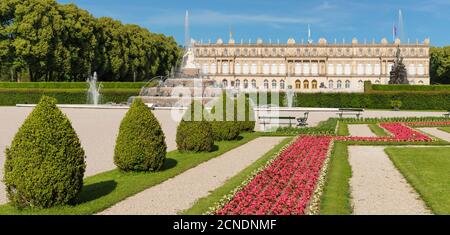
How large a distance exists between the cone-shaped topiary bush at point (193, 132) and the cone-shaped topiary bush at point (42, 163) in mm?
5485

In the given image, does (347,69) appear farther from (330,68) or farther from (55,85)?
(55,85)

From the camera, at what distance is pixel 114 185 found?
8297 millimetres

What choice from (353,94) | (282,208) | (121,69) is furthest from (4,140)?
(121,69)

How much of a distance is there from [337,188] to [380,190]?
68cm

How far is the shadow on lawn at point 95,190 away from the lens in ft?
24.1

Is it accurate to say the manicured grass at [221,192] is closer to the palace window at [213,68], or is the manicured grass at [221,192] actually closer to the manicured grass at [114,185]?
the manicured grass at [114,185]

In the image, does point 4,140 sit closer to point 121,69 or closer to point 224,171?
A: point 224,171

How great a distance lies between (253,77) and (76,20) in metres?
49.4

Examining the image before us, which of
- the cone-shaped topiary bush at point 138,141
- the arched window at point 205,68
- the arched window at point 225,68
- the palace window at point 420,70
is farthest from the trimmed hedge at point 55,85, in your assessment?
the palace window at point 420,70

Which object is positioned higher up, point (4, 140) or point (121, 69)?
point (121, 69)

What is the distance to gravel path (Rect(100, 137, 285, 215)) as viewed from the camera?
22.1 feet

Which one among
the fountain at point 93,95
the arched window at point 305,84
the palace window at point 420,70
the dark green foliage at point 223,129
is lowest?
the dark green foliage at point 223,129

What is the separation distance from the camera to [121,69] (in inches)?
2095

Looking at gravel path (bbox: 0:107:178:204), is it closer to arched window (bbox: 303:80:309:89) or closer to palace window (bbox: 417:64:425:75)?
arched window (bbox: 303:80:309:89)
